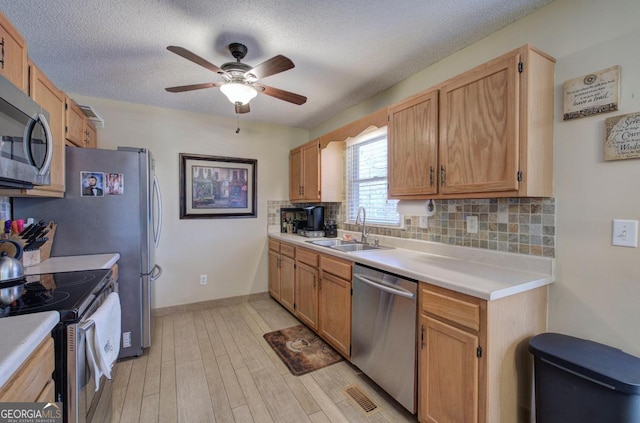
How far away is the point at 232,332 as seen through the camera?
2.83 meters

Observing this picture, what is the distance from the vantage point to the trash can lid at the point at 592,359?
1070mm

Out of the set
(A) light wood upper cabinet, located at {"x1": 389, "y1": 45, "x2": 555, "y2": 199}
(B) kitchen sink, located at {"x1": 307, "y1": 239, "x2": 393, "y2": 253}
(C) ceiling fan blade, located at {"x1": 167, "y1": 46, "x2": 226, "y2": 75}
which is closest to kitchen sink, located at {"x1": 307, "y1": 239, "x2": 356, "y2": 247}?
(B) kitchen sink, located at {"x1": 307, "y1": 239, "x2": 393, "y2": 253}

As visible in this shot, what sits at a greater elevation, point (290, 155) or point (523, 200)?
point (290, 155)

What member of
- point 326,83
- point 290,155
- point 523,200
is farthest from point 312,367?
point 290,155

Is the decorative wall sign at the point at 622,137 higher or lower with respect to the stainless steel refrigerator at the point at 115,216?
higher

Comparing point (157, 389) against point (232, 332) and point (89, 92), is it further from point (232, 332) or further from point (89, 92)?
point (89, 92)

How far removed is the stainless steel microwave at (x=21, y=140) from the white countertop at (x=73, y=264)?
0.59m

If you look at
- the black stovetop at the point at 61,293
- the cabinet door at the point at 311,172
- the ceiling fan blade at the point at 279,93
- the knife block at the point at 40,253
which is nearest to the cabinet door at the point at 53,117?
the knife block at the point at 40,253

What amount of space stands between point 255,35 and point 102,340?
1.92 metres

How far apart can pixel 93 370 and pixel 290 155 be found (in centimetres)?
319

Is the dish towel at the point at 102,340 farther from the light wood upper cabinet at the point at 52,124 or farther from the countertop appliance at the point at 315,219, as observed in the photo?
the countertop appliance at the point at 315,219

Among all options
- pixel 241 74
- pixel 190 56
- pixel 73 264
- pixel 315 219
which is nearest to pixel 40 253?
pixel 73 264

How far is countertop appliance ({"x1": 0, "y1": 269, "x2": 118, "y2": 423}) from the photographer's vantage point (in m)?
1.06

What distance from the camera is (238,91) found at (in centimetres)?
200
